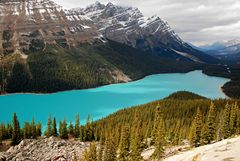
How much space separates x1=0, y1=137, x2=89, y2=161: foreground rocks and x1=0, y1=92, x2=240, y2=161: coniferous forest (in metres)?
7.86

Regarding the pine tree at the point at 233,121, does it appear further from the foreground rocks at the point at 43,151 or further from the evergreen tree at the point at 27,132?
the evergreen tree at the point at 27,132

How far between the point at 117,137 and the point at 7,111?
113 m

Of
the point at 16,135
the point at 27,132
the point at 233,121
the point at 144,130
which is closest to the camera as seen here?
the point at 233,121

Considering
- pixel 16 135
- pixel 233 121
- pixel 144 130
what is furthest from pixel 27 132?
pixel 233 121

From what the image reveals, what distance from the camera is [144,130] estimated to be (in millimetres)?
103938

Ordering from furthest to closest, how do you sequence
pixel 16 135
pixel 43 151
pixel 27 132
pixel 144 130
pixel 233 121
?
pixel 27 132 < pixel 16 135 < pixel 144 130 < pixel 43 151 < pixel 233 121

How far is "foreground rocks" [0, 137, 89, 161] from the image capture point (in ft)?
276

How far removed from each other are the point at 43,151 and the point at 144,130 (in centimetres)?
3318

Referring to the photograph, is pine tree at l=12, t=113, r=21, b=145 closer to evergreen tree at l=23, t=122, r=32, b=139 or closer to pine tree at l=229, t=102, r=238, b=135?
evergreen tree at l=23, t=122, r=32, b=139

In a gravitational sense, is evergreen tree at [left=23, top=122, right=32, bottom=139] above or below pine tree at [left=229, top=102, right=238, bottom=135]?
below

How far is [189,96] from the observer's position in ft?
652

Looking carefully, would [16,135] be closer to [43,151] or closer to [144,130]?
[43,151]

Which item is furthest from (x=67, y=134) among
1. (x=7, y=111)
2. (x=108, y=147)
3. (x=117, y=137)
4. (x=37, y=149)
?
(x=7, y=111)

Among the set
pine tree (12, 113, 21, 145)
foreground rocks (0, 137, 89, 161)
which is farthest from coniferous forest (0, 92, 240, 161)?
foreground rocks (0, 137, 89, 161)
